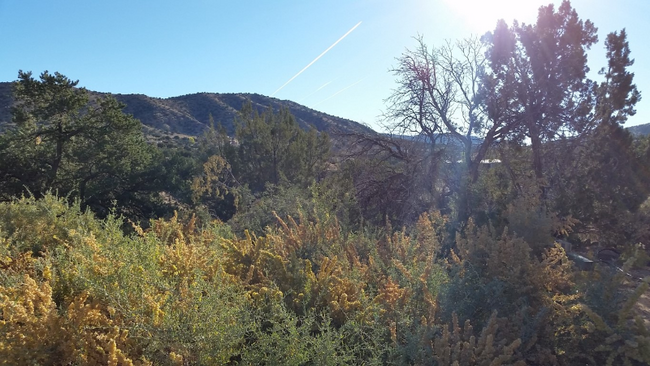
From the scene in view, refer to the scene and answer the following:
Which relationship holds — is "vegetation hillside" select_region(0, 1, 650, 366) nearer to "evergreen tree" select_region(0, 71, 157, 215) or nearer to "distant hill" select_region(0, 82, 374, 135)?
"evergreen tree" select_region(0, 71, 157, 215)

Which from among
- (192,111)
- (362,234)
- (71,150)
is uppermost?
(192,111)

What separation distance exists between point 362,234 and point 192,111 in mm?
53953

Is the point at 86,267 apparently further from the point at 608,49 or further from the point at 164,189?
the point at 164,189

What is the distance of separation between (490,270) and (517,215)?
148cm

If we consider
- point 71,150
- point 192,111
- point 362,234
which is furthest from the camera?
point 192,111

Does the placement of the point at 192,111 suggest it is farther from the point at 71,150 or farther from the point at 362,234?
the point at 362,234

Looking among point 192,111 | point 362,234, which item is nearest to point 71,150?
point 362,234

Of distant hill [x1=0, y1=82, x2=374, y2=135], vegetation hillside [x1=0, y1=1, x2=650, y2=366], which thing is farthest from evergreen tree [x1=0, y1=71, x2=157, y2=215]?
distant hill [x1=0, y1=82, x2=374, y2=135]

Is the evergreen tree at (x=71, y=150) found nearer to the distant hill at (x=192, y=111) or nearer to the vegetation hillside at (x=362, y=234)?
the vegetation hillside at (x=362, y=234)

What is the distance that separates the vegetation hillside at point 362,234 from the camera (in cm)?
265

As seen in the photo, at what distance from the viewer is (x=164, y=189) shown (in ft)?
53.7

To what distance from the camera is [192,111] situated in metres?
55.5

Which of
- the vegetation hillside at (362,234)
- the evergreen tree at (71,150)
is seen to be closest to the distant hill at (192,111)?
the evergreen tree at (71,150)

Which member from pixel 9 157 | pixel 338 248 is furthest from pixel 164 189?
pixel 338 248
